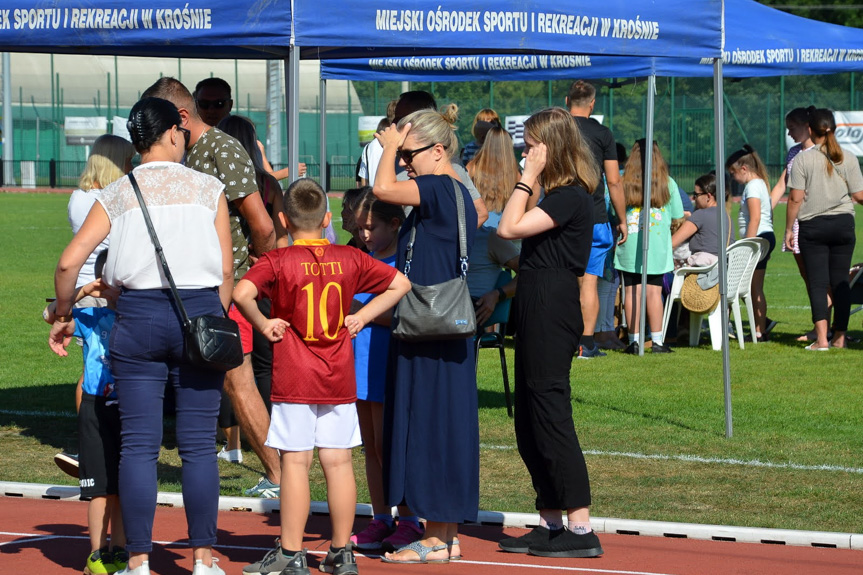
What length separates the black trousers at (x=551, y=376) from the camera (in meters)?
5.42

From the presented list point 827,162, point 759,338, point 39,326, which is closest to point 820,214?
point 827,162

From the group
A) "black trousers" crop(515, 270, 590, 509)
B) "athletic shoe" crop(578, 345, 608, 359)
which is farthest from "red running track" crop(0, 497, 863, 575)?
"athletic shoe" crop(578, 345, 608, 359)

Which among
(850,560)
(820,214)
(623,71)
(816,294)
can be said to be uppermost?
(623,71)

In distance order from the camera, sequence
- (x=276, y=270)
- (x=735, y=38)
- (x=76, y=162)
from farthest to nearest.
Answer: (x=76, y=162) → (x=735, y=38) → (x=276, y=270)

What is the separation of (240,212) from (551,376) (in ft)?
6.68

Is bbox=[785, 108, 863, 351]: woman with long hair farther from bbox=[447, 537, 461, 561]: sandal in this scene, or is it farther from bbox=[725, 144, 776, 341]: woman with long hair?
bbox=[447, 537, 461, 561]: sandal

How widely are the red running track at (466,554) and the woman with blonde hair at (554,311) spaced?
0.66 ft

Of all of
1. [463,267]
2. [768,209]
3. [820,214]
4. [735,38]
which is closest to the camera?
[463,267]

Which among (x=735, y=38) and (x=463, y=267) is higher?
(x=735, y=38)

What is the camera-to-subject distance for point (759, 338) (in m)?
13.0

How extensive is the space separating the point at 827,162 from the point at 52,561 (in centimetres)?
882

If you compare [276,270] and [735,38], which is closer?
[276,270]

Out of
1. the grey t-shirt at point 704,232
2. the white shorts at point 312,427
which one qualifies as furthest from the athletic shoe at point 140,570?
the grey t-shirt at point 704,232

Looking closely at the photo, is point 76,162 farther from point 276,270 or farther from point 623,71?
point 276,270
